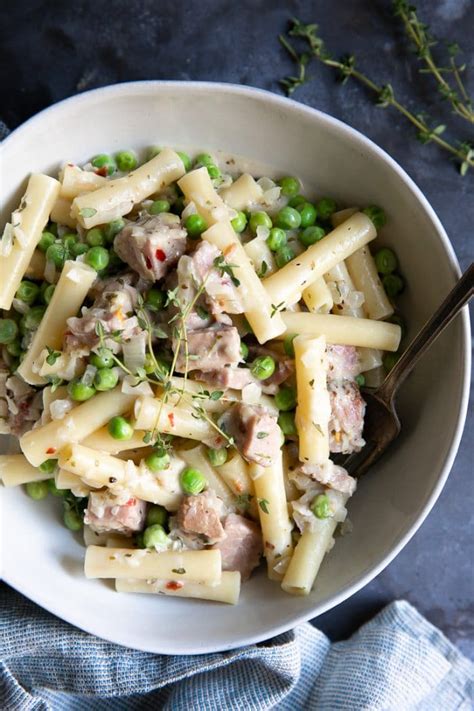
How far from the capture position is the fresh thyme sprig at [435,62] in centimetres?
297

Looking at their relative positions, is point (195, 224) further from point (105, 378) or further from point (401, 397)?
point (401, 397)

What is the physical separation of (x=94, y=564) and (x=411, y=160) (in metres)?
2.05

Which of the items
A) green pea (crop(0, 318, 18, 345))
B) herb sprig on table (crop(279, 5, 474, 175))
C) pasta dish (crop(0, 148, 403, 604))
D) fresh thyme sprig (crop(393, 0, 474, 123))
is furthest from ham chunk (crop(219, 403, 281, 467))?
fresh thyme sprig (crop(393, 0, 474, 123))

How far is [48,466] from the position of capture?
266 cm

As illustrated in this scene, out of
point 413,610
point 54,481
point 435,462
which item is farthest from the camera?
point 413,610

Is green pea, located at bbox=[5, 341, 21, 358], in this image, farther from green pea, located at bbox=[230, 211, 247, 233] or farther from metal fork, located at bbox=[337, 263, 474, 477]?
metal fork, located at bbox=[337, 263, 474, 477]

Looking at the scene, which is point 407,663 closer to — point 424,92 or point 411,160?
point 411,160

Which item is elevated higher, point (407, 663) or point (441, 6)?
point (441, 6)

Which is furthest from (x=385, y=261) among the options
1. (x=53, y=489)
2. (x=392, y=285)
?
(x=53, y=489)

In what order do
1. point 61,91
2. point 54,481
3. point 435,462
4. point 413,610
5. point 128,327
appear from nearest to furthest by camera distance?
point 128,327 → point 435,462 → point 54,481 → point 61,91 → point 413,610

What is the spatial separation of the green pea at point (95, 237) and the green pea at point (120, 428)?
618 millimetres

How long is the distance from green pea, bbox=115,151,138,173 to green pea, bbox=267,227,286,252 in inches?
22.9

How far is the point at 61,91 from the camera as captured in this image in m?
3.06

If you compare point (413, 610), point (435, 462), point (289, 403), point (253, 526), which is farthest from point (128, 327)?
point (413, 610)
